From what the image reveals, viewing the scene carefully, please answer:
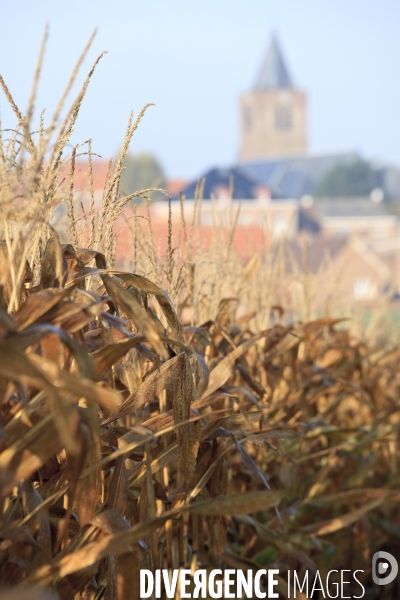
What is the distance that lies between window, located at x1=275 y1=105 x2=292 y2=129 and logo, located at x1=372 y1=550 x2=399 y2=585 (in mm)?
124471

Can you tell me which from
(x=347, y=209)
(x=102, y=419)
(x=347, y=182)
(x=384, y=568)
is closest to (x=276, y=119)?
(x=347, y=182)

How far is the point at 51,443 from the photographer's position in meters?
1.14

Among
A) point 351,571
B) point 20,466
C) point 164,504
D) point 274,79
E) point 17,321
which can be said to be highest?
point 274,79

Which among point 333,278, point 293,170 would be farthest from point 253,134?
point 333,278

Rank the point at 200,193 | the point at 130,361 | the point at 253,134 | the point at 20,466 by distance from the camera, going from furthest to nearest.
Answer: the point at 253,134
the point at 200,193
the point at 130,361
the point at 20,466

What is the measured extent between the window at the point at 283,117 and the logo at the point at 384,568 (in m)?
124

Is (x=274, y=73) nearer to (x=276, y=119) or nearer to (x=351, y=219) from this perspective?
(x=276, y=119)

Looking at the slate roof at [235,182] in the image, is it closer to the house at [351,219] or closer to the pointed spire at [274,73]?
the house at [351,219]

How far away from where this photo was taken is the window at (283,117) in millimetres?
123812

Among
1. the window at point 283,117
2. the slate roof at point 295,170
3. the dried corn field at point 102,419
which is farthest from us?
the window at point 283,117

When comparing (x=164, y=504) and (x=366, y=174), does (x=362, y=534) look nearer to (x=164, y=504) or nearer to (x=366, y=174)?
(x=164, y=504)

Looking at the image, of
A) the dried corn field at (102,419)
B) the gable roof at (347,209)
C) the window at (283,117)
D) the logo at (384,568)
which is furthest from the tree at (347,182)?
the dried corn field at (102,419)

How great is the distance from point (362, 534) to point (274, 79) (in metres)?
127

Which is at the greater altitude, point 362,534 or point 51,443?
point 51,443
